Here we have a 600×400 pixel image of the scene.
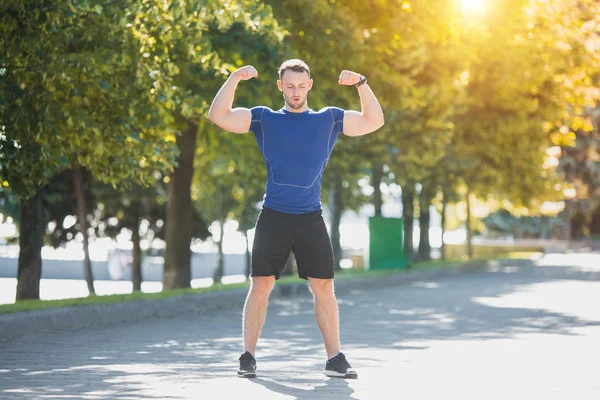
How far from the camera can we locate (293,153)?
836cm

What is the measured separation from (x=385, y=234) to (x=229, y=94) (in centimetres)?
2284

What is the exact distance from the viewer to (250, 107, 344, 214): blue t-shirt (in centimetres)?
836

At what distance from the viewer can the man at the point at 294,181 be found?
8.36 m

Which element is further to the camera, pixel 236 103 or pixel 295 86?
pixel 236 103

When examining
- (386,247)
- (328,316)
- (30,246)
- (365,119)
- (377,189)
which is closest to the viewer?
(365,119)

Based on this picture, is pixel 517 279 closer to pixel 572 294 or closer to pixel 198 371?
pixel 572 294

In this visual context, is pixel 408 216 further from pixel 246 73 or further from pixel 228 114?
pixel 246 73

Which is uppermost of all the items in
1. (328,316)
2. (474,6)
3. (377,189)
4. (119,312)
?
(474,6)

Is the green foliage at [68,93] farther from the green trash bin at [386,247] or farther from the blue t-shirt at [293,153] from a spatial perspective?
the green trash bin at [386,247]

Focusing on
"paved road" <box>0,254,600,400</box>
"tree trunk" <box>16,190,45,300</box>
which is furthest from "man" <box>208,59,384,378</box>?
"tree trunk" <box>16,190,45,300</box>

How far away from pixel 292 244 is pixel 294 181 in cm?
44

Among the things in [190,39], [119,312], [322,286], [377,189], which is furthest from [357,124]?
[377,189]

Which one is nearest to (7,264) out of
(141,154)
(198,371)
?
(141,154)

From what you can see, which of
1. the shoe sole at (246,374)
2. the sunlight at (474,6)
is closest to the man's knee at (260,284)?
the shoe sole at (246,374)
